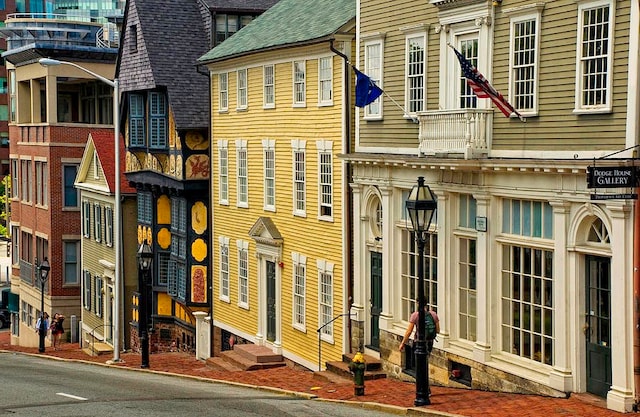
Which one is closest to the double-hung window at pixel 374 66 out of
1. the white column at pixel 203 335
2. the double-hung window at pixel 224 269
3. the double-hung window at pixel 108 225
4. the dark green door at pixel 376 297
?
the dark green door at pixel 376 297

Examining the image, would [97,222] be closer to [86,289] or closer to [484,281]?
[86,289]

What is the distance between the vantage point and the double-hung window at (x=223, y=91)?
3812 centimetres

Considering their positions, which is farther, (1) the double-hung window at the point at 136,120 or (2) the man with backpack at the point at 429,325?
(1) the double-hung window at the point at 136,120

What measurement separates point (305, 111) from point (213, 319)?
10818 mm

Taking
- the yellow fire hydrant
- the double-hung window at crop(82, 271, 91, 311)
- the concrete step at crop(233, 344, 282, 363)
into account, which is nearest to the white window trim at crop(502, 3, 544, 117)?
the yellow fire hydrant

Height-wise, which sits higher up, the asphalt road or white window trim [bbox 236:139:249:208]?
white window trim [bbox 236:139:249:208]

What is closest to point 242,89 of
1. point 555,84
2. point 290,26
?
point 290,26

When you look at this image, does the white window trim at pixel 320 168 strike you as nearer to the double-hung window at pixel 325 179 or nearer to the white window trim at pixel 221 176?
the double-hung window at pixel 325 179

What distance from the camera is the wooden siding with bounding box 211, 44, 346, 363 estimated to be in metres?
30.2

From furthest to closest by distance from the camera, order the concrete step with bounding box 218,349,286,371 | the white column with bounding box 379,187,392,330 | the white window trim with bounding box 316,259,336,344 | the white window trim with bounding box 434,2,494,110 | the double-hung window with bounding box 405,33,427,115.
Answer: the concrete step with bounding box 218,349,286,371, the white window trim with bounding box 316,259,336,344, the white column with bounding box 379,187,392,330, the double-hung window with bounding box 405,33,427,115, the white window trim with bounding box 434,2,494,110

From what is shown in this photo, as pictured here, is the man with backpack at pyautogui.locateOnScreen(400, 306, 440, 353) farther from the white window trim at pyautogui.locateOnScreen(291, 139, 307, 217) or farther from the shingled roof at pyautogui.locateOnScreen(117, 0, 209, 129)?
the shingled roof at pyautogui.locateOnScreen(117, 0, 209, 129)

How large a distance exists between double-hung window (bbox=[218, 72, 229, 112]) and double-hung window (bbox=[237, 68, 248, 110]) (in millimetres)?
1185

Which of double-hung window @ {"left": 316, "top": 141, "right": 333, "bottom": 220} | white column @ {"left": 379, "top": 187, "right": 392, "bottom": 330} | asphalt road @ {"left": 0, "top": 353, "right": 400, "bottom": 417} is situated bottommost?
asphalt road @ {"left": 0, "top": 353, "right": 400, "bottom": 417}

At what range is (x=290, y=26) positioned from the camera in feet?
111
